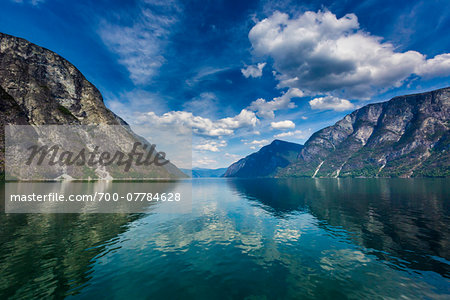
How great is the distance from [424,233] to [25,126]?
283m

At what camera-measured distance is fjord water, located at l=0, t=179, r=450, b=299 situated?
604 inches

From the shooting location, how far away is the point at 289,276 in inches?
699

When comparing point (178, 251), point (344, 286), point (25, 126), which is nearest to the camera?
point (344, 286)

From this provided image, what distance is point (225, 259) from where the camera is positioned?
21.7 meters

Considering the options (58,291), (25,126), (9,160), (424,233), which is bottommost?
(424,233)

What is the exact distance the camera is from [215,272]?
18562 mm

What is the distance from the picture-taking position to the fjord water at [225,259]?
15.3 meters

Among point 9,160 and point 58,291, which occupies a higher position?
point 9,160

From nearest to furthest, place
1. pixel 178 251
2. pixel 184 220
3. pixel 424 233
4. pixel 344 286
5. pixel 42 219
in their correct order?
pixel 344 286 → pixel 178 251 → pixel 424 233 → pixel 42 219 → pixel 184 220

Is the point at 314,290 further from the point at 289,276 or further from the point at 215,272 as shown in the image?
the point at 215,272

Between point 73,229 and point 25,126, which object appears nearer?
point 73,229

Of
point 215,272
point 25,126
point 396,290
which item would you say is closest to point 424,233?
point 396,290

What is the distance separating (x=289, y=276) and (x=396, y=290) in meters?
8.32

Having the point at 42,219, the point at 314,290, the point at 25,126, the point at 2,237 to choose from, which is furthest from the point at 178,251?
the point at 25,126
